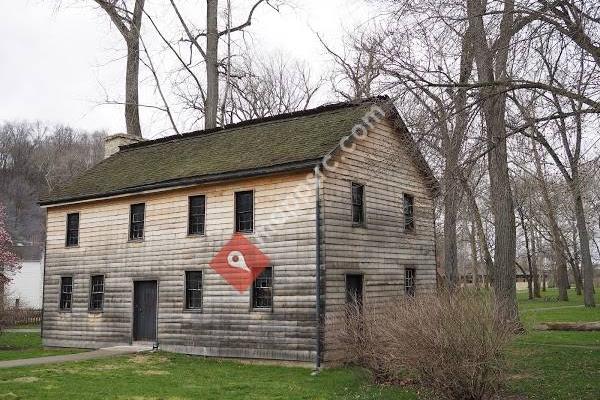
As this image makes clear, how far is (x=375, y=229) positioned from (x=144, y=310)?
8.18m

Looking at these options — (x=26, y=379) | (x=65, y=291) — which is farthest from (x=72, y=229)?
(x=26, y=379)

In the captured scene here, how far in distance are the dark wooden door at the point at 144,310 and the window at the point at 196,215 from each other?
247cm

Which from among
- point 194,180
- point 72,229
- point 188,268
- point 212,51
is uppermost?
point 212,51

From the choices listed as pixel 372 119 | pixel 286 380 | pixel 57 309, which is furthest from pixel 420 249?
pixel 57 309

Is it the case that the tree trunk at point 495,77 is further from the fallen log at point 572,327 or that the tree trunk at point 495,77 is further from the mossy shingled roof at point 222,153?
the fallen log at point 572,327

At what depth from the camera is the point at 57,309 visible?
22359mm

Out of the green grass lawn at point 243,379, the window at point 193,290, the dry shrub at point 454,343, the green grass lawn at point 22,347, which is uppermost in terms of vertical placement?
the window at point 193,290

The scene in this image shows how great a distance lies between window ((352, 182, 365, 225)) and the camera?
17703 millimetres

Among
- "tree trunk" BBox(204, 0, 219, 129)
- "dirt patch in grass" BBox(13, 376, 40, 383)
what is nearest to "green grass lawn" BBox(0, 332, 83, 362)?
"dirt patch in grass" BBox(13, 376, 40, 383)

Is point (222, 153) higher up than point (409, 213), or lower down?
higher up

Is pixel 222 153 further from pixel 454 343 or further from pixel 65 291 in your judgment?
pixel 454 343

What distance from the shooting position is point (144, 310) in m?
20.0

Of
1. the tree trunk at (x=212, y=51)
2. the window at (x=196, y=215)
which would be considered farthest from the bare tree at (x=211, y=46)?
the window at (x=196, y=215)

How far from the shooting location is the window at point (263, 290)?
55.2 ft
